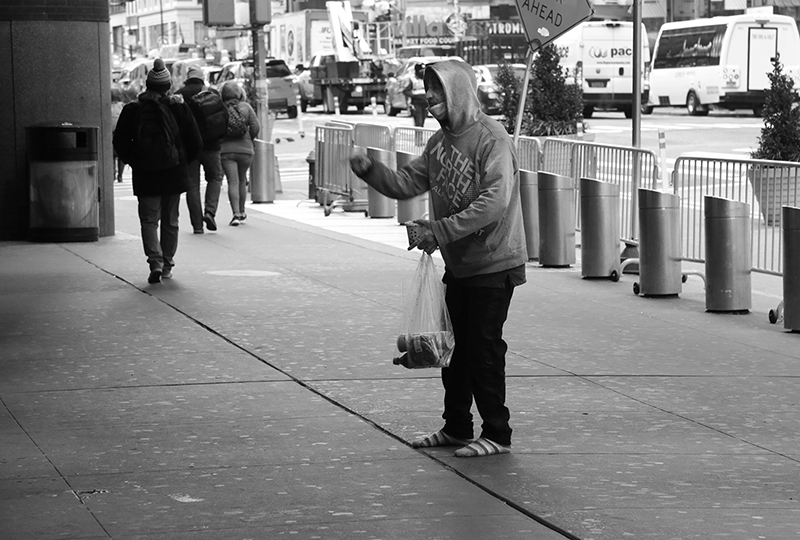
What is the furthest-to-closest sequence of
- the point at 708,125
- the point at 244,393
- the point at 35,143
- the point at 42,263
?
the point at 708,125 → the point at 35,143 → the point at 42,263 → the point at 244,393

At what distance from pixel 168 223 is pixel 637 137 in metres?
4.48

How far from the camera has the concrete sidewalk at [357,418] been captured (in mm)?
5473

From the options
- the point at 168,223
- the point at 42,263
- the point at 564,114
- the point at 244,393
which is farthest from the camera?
the point at 564,114

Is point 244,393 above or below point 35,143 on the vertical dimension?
below

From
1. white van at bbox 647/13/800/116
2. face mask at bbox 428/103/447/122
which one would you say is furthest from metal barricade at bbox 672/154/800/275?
white van at bbox 647/13/800/116

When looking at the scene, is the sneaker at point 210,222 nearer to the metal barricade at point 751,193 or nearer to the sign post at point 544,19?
the sign post at point 544,19

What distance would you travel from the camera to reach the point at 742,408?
752 cm

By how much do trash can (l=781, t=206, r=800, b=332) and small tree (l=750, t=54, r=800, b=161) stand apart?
21.2ft

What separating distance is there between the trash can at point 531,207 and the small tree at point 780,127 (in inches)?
139

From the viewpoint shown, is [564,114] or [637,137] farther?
[564,114]

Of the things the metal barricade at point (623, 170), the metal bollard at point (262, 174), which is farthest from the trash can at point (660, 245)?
the metal bollard at point (262, 174)

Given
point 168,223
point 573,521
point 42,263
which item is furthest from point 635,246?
point 573,521

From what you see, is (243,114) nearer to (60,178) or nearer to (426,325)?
(60,178)

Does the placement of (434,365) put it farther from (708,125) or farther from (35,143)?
(708,125)
